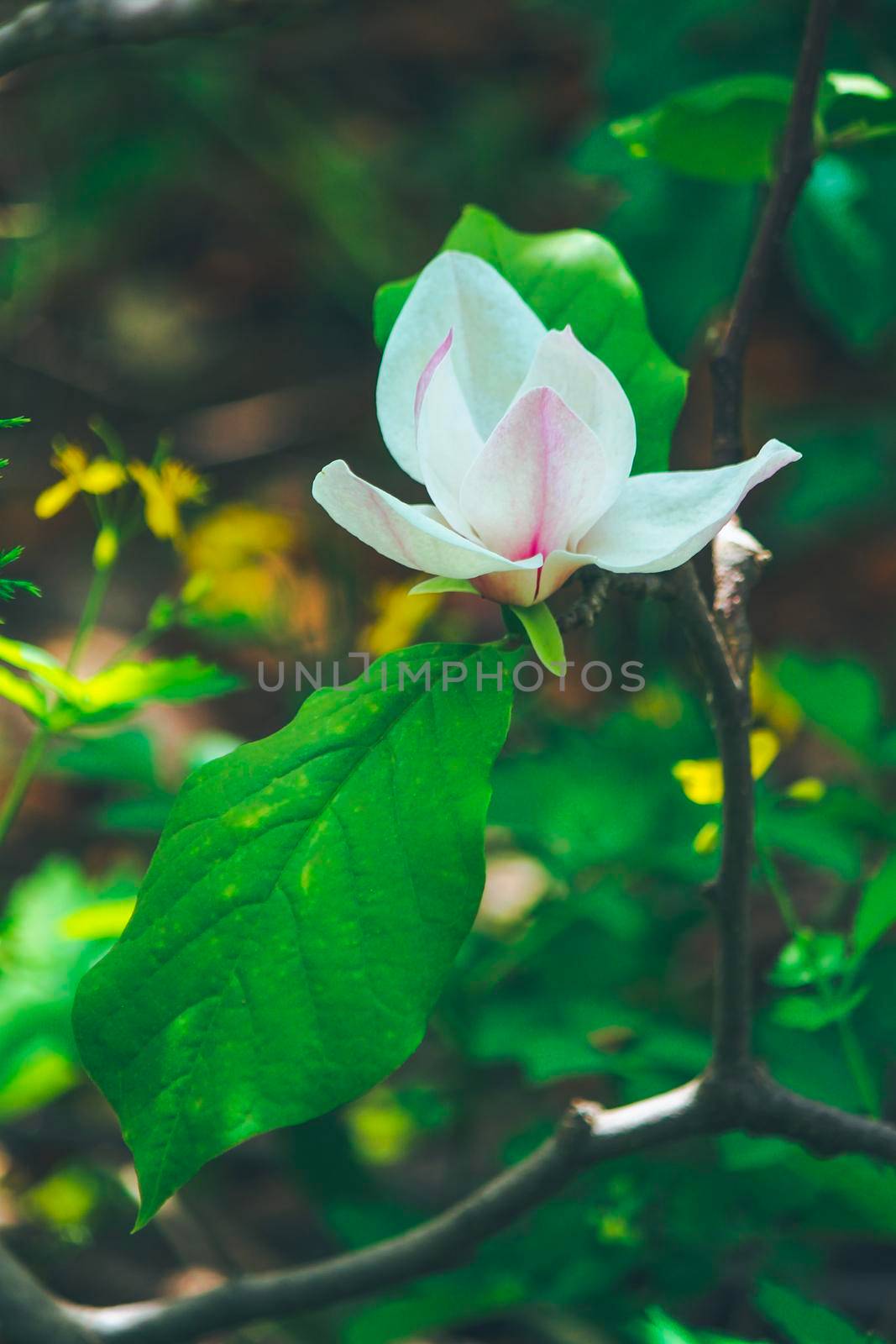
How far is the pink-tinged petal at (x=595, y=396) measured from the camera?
21.3 inches

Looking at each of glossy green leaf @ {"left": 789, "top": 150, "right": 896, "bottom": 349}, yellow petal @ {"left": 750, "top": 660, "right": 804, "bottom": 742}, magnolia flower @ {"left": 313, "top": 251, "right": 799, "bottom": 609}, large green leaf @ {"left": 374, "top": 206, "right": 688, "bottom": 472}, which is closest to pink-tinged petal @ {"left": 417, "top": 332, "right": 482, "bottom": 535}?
magnolia flower @ {"left": 313, "top": 251, "right": 799, "bottom": 609}

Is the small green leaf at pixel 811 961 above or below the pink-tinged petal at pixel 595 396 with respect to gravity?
below

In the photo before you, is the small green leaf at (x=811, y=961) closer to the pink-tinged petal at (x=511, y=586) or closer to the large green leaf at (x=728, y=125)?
the pink-tinged petal at (x=511, y=586)

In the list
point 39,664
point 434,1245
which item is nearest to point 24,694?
point 39,664

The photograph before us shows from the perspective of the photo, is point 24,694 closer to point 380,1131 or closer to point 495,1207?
point 495,1207

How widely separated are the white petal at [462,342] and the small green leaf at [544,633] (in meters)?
0.09

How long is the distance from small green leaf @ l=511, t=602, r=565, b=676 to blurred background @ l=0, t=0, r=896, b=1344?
269mm

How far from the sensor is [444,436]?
558 mm

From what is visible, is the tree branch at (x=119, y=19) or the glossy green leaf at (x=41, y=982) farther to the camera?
the glossy green leaf at (x=41, y=982)

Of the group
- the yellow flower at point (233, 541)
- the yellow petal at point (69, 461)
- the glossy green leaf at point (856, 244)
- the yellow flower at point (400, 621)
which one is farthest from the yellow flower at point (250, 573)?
the glossy green leaf at point (856, 244)

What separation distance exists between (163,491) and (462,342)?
34 cm

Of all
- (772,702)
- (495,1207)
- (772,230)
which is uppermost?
(772,230)

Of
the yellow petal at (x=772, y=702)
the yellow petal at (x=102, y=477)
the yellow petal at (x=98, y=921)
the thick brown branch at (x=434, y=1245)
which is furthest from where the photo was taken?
the yellow petal at (x=772, y=702)

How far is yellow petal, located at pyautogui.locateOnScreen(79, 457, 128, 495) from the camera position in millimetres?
801
